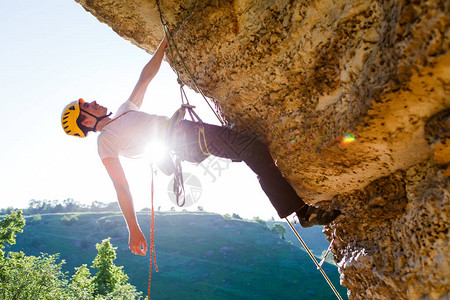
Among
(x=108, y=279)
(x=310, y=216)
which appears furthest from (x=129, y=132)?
(x=108, y=279)

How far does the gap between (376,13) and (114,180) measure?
8.53ft

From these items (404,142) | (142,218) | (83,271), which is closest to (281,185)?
(404,142)

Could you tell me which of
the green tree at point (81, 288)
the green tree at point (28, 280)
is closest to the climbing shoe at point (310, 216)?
the green tree at point (28, 280)

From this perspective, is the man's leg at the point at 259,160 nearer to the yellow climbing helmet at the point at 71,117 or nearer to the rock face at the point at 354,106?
the rock face at the point at 354,106

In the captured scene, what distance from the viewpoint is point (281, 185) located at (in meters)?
2.56

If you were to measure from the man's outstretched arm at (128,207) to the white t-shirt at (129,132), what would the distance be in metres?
0.20

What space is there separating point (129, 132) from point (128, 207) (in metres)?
0.81

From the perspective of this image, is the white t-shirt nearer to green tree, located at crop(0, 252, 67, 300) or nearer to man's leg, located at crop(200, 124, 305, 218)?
man's leg, located at crop(200, 124, 305, 218)

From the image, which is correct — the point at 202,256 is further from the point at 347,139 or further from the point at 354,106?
the point at 354,106

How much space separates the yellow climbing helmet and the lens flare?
3.29 m

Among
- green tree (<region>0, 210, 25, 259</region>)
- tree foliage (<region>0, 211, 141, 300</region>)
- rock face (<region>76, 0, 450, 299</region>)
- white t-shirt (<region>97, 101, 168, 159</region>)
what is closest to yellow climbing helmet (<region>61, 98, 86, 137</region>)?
white t-shirt (<region>97, 101, 168, 159</region>)

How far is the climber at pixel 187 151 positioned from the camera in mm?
2570

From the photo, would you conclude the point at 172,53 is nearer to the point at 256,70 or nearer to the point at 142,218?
the point at 256,70

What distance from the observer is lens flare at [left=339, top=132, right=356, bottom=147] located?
201 cm
